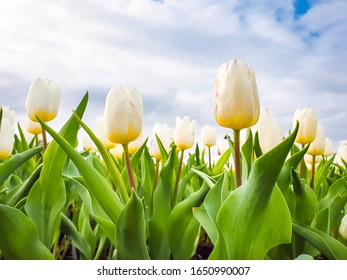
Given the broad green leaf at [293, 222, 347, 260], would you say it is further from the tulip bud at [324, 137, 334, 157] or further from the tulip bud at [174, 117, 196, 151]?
the tulip bud at [324, 137, 334, 157]

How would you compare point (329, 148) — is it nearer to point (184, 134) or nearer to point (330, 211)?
point (184, 134)

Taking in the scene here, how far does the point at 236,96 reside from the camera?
0.83 m

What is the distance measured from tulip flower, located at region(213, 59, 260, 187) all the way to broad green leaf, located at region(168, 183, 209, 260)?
0.31 m

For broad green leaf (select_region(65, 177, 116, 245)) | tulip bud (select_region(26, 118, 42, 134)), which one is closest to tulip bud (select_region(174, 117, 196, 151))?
tulip bud (select_region(26, 118, 42, 134))

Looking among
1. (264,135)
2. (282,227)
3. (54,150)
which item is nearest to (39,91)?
(54,150)

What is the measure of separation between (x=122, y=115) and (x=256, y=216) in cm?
42

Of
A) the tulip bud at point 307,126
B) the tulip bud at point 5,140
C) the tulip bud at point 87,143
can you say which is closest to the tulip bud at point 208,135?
the tulip bud at point 87,143

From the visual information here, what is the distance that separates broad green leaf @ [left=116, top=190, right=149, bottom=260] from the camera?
834 mm

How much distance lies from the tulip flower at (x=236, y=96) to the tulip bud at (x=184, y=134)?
3.64 feet

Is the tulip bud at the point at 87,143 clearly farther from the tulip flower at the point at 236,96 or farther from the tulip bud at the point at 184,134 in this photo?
the tulip flower at the point at 236,96

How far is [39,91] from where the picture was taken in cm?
135

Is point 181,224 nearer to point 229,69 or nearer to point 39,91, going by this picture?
point 229,69

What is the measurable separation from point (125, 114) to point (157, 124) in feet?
3.43

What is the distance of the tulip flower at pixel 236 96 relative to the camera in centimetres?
83
